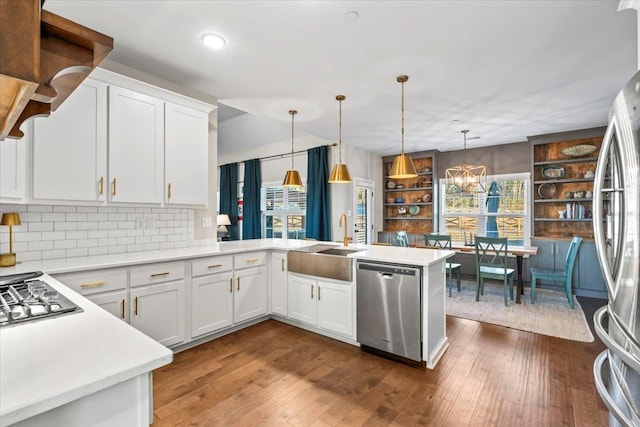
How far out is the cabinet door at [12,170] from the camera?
213 centimetres

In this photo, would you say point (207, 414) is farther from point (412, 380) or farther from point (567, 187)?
point (567, 187)

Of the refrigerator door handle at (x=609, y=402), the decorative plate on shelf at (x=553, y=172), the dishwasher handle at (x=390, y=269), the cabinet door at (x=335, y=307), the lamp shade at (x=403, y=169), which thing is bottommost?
the cabinet door at (x=335, y=307)

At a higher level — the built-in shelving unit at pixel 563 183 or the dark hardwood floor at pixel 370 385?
the built-in shelving unit at pixel 563 183

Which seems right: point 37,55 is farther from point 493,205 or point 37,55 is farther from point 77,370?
point 493,205

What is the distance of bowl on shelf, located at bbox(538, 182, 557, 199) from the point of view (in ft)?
18.2

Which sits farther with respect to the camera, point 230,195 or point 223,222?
point 230,195

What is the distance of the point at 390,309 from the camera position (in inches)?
107

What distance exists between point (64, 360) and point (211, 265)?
86.6 inches

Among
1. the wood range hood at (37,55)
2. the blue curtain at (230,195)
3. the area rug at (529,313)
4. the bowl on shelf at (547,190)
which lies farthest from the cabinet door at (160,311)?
the bowl on shelf at (547,190)

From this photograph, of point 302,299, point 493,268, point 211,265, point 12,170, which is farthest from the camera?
point 493,268

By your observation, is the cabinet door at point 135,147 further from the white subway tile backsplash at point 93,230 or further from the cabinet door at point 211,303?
the cabinet door at point 211,303

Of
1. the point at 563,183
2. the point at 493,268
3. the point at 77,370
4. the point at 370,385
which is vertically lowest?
the point at 370,385

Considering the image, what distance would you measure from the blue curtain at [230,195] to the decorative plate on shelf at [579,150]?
21.8 feet

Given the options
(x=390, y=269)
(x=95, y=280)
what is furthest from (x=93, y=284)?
(x=390, y=269)
